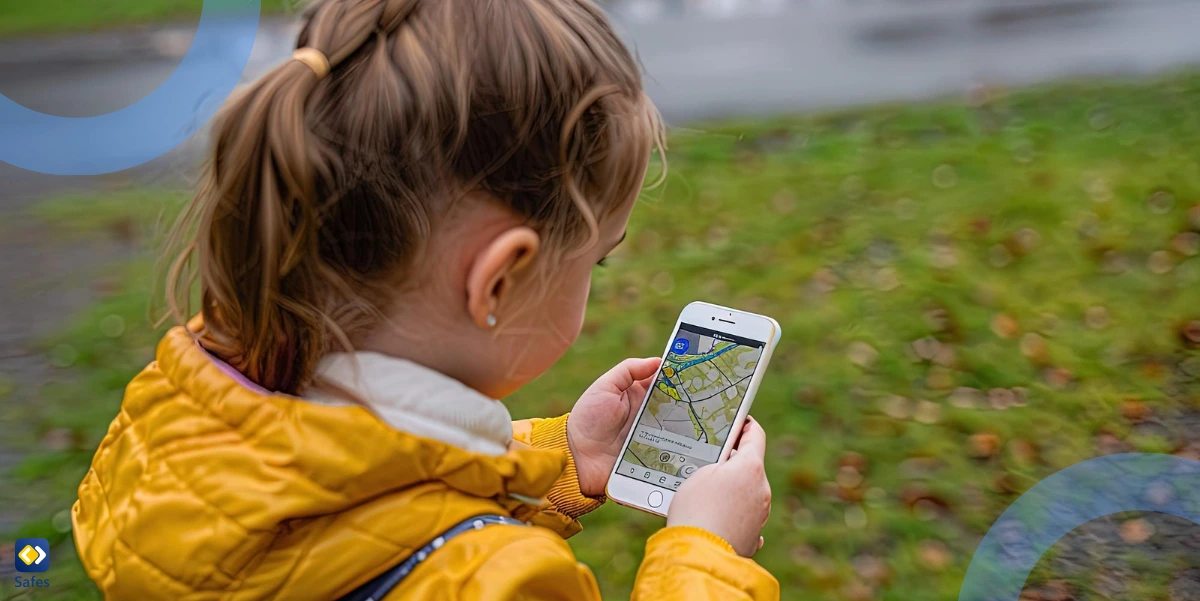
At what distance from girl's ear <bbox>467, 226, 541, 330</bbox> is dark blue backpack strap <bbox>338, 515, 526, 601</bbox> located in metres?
0.23

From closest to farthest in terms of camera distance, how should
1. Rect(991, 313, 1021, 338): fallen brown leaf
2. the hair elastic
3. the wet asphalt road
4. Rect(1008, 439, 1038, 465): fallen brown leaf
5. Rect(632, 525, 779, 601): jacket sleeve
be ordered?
the hair elastic
Rect(632, 525, 779, 601): jacket sleeve
Rect(1008, 439, 1038, 465): fallen brown leaf
Rect(991, 313, 1021, 338): fallen brown leaf
the wet asphalt road

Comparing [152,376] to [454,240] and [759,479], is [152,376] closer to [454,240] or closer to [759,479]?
[454,240]

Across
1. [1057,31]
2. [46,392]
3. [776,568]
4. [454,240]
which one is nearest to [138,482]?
[454,240]

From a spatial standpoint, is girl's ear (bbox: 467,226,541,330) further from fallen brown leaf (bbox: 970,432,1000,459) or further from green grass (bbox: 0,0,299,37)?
green grass (bbox: 0,0,299,37)

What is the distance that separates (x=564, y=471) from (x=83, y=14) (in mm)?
8782

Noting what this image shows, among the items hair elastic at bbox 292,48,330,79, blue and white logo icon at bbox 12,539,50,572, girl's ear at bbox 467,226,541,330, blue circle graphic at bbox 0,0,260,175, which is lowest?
blue and white logo icon at bbox 12,539,50,572

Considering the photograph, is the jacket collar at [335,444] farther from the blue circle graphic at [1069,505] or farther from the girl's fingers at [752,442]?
the blue circle graphic at [1069,505]

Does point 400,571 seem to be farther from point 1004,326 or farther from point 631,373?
point 1004,326

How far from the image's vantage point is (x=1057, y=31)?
6.16m

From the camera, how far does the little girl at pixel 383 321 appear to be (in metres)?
1.03

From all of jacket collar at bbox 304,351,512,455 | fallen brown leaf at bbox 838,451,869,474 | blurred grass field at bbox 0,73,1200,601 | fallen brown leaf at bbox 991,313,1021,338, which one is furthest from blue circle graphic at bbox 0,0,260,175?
jacket collar at bbox 304,351,512,455

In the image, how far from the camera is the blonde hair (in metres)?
1.03

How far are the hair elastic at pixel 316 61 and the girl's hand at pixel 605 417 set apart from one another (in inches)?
30.2

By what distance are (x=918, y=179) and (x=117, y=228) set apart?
375 centimetres
